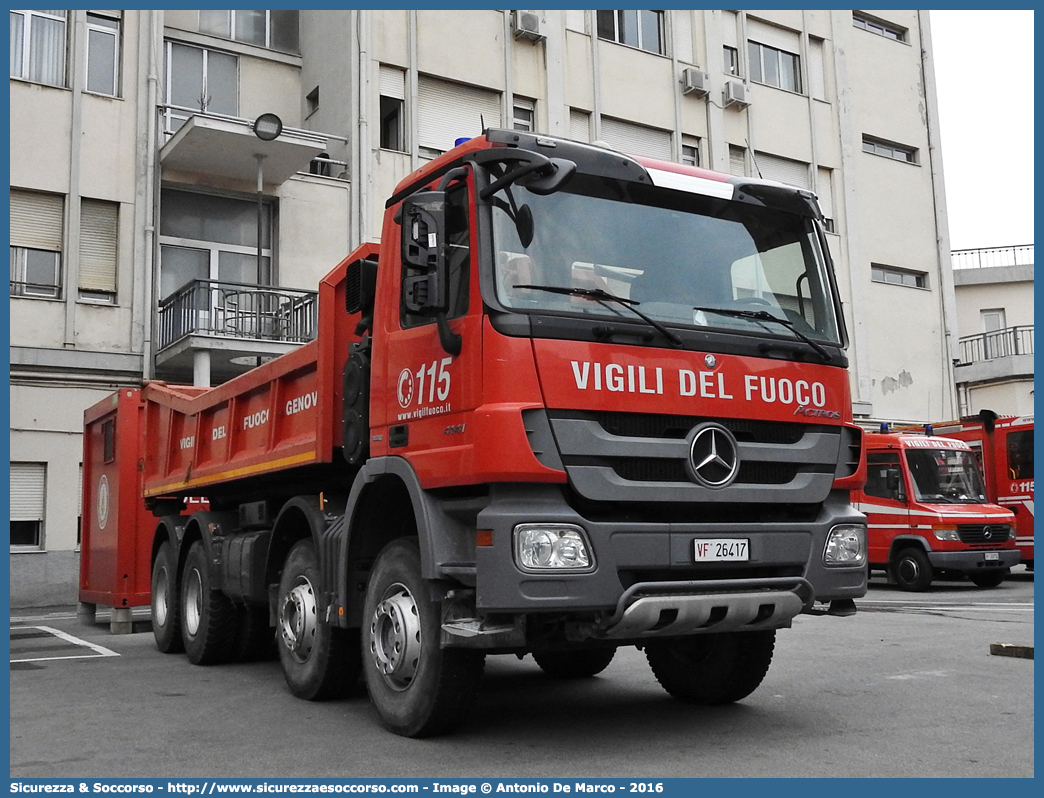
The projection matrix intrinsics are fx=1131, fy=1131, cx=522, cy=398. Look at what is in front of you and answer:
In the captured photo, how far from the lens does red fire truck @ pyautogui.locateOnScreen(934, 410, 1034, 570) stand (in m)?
19.6

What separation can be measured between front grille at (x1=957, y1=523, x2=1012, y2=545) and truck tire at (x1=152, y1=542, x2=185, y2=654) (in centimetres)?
1182

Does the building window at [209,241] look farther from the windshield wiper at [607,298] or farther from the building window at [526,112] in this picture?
the windshield wiper at [607,298]

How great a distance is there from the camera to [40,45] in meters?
19.9

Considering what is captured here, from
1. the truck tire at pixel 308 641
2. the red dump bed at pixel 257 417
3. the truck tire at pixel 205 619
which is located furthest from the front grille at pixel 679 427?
the truck tire at pixel 205 619

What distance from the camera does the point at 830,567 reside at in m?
5.94

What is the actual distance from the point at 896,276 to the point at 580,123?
10.7m

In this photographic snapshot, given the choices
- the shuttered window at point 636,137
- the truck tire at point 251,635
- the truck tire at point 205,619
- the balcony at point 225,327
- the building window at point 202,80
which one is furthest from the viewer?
the shuttered window at point 636,137

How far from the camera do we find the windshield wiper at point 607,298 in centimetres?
549

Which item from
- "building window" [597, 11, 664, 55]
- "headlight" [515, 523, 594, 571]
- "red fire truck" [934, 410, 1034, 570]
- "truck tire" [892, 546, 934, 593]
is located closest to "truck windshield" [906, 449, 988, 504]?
"truck tire" [892, 546, 934, 593]

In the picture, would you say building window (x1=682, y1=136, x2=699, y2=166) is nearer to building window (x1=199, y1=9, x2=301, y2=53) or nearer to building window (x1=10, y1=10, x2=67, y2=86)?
building window (x1=199, y1=9, x2=301, y2=53)

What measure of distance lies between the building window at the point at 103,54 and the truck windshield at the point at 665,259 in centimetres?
1682

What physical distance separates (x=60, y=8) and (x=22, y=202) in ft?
11.7
